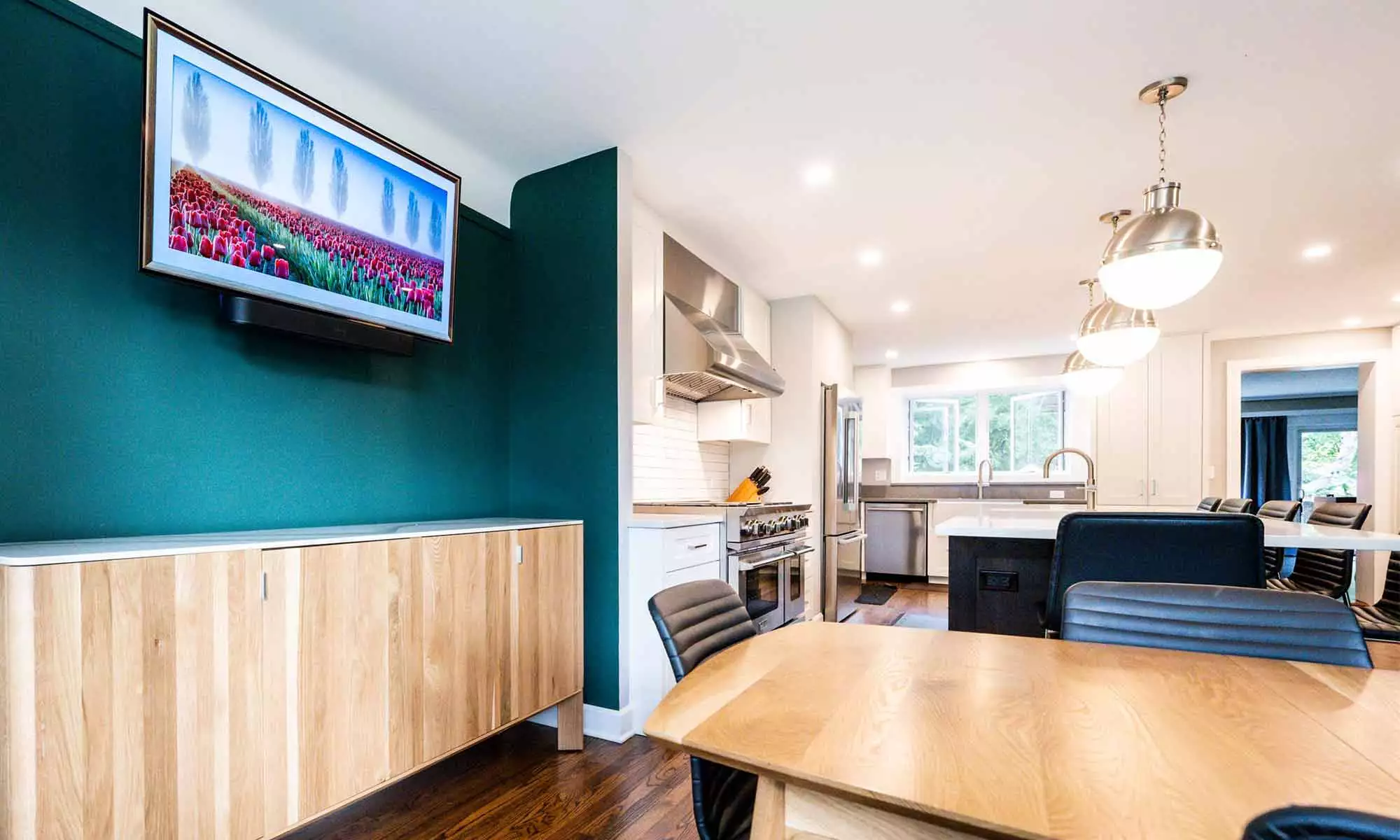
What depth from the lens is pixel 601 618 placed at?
276cm

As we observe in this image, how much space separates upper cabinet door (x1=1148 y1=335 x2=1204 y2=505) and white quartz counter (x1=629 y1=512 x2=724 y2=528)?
5288 mm

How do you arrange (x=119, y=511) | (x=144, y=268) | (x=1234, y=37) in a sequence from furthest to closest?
(x=1234, y=37) → (x=119, y=511) → (x=144, y=268)

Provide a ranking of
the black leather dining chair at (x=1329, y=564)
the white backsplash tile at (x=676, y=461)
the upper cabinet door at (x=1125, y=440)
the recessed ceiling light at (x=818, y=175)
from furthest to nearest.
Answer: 1. the upper cabinet door at (x=1125, y=440)
2. the white backsplash tile at (x=676, y=461)
3. the recessed ceiling light at (x=818, y=175)
4. the black leather dining chair at (x=1329, y=564)

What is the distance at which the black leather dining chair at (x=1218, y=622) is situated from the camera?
1314mm

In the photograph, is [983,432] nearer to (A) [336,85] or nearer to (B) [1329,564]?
(B) [1329,564]

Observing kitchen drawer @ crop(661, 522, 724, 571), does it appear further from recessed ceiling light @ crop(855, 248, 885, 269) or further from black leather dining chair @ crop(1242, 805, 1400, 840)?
black leather dining chair @ crop(1242, 805, 1400, 840)

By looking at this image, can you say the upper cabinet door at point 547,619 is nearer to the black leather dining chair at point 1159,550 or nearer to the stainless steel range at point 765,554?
the stainless steel range at point 765,554

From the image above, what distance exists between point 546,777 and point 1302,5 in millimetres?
3462

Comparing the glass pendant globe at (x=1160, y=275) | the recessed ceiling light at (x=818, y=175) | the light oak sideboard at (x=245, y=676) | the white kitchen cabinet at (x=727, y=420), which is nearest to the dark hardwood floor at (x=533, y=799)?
the light oak sideboard at (x=245, y=676)

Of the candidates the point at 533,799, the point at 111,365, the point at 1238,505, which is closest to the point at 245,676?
the point at 111,365

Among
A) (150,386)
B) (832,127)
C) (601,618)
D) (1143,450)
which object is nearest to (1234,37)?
(832,127)

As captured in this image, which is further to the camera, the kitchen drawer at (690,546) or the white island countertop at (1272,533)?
the kitchen drawer at (690,546)

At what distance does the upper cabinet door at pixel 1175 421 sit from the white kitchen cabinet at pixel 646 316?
530 centimetres

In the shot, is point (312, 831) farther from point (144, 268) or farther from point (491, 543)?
point (144, 268)
